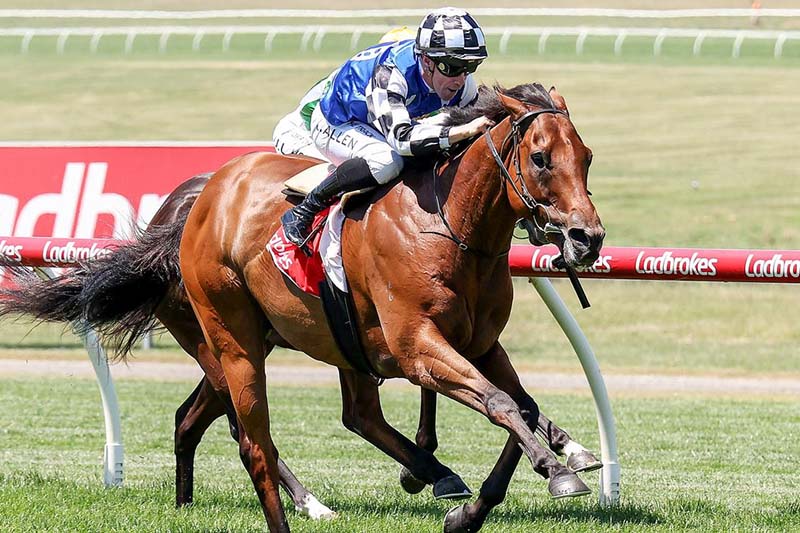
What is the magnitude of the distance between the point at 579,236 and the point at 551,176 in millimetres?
263

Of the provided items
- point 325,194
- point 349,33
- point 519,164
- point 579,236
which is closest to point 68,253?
point 325,194

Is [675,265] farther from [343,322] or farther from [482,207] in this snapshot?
[343,322]

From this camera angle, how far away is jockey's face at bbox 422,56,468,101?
5.05m

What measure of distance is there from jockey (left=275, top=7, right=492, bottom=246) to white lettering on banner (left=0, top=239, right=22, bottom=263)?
201 centimetres

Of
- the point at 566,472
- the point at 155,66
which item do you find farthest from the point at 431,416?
the point at 155,66

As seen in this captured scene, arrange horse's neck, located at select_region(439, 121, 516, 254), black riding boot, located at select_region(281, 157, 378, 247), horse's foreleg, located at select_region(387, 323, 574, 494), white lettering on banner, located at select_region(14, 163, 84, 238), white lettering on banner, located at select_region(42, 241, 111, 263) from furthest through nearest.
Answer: white lettering on banner, located at select_region(14, 163, 84, 238) < white lettering on banner, located at select_region(42, 241, 111, 263) < black riding boot, located at select_region(281, 157, 378, 247) < horse's neck, located at select_region(439, 121, 516, 254) < horse's foreleg, located at select_region(387, 323, 574, 494)

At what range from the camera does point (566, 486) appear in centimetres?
422

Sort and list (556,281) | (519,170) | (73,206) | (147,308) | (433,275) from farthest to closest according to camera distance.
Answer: (556,281) < (73,206) < (147,308) < (433,275) < (519,170)

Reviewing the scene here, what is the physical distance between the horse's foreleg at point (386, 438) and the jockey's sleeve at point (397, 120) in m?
1.09

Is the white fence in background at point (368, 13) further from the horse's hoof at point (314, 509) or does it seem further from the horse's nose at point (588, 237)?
the horse's nose at point (588, 237)

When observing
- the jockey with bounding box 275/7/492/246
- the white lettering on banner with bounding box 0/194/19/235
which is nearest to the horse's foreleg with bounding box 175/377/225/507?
the jockey with bounding box 275/7/492/246

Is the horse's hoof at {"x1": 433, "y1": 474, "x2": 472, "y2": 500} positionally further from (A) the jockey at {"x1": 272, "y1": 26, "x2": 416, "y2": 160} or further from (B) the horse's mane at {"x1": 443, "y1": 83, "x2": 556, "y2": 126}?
(A) the jockey at {"x1": 272, "y1": 26, "x2": 416, "y2": 160}

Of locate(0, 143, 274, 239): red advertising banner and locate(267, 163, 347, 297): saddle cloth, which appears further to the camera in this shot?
locate(0, 143, 274, 239): red advertising banner

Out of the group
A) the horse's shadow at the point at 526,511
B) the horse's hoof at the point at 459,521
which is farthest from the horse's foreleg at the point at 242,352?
the horse's hoof at the point at 459,521
